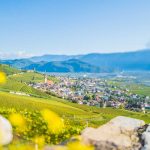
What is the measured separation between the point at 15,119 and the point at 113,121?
1774 centimetres

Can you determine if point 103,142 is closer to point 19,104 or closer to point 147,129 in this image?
point 147,129

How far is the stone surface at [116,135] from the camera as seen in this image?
2039 centimetres

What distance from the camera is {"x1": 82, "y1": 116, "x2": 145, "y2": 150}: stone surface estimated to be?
803 inches

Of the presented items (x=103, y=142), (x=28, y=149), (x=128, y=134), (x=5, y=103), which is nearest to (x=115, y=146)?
(x=103, y=142)

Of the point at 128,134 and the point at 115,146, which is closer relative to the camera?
the point at 115,146

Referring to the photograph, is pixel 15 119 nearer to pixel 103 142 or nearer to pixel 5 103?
pixel 103 142

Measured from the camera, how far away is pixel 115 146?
20.2 m

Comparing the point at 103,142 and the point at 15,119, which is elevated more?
the point at 15,119

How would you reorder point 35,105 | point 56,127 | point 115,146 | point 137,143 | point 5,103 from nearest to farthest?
point 56,127, point 115,146, point 137,143, point 5,103, point 35,105

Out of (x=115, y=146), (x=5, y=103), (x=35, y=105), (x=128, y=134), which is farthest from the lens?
(x=35, y=105)

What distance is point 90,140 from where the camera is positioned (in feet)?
67.5

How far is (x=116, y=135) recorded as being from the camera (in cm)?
2234

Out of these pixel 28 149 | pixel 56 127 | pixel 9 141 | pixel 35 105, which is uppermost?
pixel 56 127

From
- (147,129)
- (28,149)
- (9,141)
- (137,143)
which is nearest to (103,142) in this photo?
(137,143)
